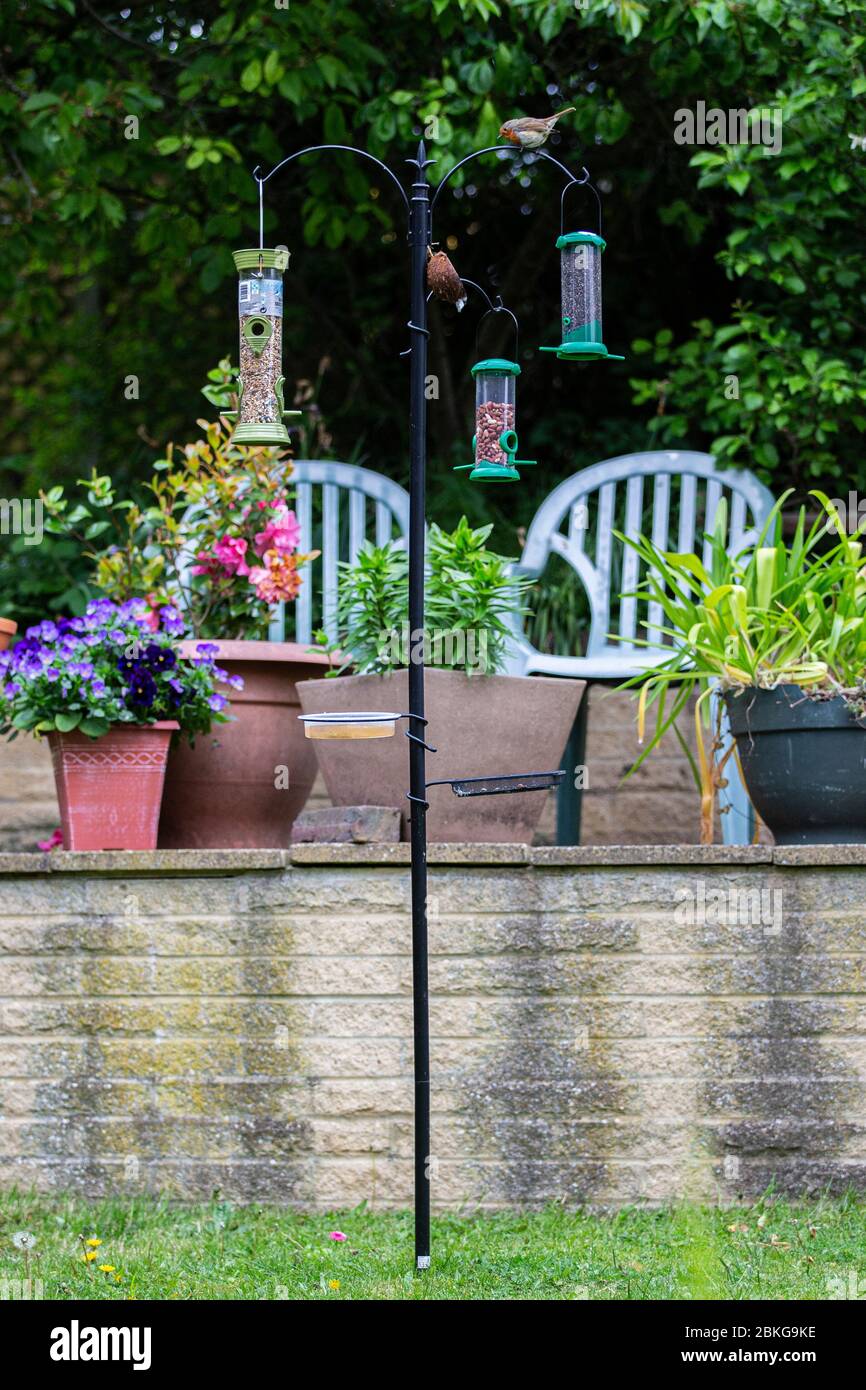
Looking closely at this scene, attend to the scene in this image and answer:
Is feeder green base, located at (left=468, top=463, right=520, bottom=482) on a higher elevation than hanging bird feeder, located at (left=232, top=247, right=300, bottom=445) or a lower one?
lower

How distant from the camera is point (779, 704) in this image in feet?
9.96

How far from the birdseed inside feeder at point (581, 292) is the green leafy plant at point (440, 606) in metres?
0.64

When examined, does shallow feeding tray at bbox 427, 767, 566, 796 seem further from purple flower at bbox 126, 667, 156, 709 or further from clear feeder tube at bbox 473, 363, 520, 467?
purple flower at bbox 126, 667, 156, 709


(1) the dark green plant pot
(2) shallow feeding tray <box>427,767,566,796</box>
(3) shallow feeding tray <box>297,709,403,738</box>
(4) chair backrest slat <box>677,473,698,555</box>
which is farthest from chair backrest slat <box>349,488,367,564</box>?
(3) shallow feeding tray <box>297,709,403,738</box>

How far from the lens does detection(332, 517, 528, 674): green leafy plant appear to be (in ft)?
10.3

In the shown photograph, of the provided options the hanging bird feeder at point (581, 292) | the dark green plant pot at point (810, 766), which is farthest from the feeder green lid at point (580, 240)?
the dark green plant pot at point (810, 766)

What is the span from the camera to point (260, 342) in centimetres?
257

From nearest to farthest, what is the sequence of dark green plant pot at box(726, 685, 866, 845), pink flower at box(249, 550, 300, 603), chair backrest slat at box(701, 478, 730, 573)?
dark green plant pot at box(726, 685, 866, 845) → pink flower at box(249, 550, 300, 603) → chair backrest slat at box(701, 478, 730, 573)

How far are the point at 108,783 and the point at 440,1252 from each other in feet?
3.73

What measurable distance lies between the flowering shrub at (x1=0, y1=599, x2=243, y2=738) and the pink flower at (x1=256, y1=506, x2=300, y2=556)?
381mm

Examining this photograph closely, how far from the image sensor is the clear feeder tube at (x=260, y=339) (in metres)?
2.55

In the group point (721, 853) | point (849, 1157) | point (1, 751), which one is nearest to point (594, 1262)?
point (849, 1157)

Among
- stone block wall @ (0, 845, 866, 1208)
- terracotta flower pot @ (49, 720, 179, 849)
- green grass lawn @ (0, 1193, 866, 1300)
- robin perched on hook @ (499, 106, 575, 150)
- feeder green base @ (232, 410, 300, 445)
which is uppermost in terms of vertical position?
robin perched on hook @ (499, 106, 575, 150)

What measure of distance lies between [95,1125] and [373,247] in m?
3.33
